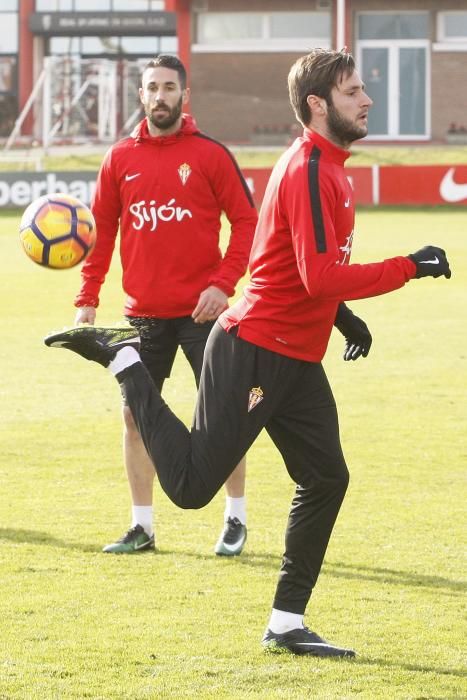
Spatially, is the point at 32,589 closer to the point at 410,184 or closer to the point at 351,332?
the point at 351,332

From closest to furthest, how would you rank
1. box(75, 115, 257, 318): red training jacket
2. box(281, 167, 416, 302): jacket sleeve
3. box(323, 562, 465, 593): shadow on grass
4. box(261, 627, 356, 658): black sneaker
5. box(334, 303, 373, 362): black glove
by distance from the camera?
1. box(281, 167, 416, 302): jacket sleeve
2. box(261, 627, 356, 658): black sneaker
3. box(334, 303, 373, 362): black glove
4. box(323, 562, 465, 593): shadow on grass
5. box(75, 115, 257, 318): red training jacket

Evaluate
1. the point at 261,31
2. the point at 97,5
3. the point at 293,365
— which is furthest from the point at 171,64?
the point at 97,5

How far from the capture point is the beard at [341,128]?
5320 millimetres

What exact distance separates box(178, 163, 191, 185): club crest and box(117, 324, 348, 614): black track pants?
182cm

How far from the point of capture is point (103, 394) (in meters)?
12.7

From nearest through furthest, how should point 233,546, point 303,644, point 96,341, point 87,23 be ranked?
1. point 303,644
2. point 96,341
3. point 233,546
4. point 87,23

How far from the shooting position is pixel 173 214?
7.34 m

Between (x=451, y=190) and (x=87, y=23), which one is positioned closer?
(x=451, y=190)

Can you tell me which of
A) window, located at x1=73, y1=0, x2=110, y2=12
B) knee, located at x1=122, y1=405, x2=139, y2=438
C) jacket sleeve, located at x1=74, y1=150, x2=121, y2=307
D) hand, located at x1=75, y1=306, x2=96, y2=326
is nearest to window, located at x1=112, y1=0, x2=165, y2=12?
window, located at x1=73, y1=0, x2=110, y2=12

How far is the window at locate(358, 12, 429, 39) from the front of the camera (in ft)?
168

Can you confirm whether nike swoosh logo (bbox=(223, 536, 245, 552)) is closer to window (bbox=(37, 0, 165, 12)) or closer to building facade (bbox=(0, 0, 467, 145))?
building facade (bbox=(0, 0, 467, 145))

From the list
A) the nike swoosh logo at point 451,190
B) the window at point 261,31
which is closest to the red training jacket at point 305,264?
the nike swoosh logo at point 451,190

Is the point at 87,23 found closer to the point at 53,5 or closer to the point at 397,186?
the point at 53,5

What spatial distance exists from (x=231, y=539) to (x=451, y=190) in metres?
30.8
